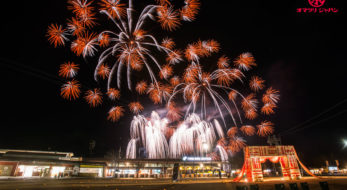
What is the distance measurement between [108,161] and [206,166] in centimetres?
2697

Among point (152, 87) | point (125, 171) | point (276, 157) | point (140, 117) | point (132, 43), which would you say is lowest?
point (125, 171)

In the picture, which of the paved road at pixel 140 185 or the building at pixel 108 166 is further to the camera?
the building at pixel 108 166

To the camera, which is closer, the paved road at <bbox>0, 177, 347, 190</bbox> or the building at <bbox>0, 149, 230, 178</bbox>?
the paved road at <bbox>0, 177, 347, 190</bbox>

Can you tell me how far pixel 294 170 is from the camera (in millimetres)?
27969

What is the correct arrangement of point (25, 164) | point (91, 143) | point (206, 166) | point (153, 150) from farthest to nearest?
point (91, 143) → point (206, 166) → point (25, 164) → point (153, 150)

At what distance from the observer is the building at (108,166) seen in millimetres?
42812

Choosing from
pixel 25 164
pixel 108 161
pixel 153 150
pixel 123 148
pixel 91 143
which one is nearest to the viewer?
pixel 153 150

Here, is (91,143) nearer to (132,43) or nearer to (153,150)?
(153,150)

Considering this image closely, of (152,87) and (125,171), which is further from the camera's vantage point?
(125,171)

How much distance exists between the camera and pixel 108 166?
169 ft

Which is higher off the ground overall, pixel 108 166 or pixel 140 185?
pixel 140 185

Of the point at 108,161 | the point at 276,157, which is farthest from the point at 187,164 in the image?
the point at 276,157

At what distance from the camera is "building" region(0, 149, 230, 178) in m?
42.8

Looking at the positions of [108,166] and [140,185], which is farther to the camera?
[108,166]
